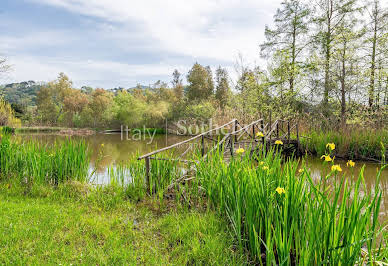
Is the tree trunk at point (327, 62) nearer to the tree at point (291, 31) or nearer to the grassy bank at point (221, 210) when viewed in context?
the tree at point (291, 31)

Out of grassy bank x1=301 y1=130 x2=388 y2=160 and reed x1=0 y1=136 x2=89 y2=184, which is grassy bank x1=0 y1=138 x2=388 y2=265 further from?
grassy bank x1=301 y1=130 x2=388 y2=160

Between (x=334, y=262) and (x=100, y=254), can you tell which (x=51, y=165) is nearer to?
(x=100, y=254)

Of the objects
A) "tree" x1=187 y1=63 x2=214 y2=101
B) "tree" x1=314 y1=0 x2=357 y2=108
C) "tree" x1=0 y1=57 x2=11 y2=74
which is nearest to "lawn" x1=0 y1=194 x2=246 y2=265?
"tree" x1=0 y1=57 x2=11 y2=74

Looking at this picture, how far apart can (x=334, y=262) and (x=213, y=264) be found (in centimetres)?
98

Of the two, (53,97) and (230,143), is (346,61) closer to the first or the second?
(230,143)

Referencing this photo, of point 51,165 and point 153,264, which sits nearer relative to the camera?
point 153,264

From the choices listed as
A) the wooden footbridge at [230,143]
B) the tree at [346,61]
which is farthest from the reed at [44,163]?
the tree at [346,61]

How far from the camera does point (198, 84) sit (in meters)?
33.2

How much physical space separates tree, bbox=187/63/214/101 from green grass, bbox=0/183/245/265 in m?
29.7

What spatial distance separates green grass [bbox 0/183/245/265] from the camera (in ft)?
7.82

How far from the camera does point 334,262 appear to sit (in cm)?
165

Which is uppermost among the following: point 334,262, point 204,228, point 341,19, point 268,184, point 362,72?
point 341,19

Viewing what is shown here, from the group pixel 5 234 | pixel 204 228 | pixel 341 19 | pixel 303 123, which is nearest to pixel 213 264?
pixel 204 228

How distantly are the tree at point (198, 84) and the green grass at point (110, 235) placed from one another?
97.6 ft
